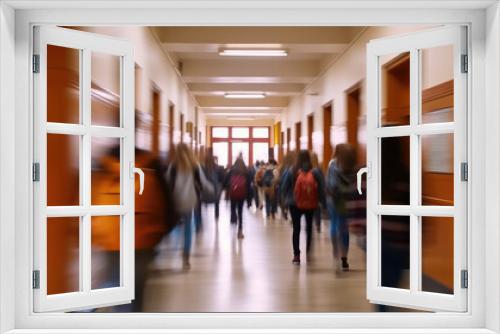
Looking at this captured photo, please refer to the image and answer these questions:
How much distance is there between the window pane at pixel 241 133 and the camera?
22422 mm

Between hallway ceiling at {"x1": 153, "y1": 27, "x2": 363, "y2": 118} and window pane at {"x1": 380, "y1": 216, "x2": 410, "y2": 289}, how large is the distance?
3908 millimetres

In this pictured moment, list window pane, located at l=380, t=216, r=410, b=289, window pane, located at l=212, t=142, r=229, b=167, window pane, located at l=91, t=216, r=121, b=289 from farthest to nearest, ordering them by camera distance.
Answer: window pane, located at l=212, t=142, r=229, b=167
window pane, located at l=380, t=216, r=410, b=289
window pane, located at l=91, t=216, r=121, b=289

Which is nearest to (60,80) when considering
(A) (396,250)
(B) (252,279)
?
(B) (252,279)

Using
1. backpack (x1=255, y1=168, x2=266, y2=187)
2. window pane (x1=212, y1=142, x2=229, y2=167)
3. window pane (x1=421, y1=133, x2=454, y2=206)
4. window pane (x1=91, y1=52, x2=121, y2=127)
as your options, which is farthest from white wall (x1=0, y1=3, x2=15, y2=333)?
window pane (x1=212, y1=142, x2=229, y2=167)

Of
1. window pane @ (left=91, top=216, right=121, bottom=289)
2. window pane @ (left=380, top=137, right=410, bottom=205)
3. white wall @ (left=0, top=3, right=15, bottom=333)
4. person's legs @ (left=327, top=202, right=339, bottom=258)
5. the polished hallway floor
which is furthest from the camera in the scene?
person's legs @ (left=327, top=202, right=339, bottom=258)

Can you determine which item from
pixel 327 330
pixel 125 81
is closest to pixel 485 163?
pixel 327 330

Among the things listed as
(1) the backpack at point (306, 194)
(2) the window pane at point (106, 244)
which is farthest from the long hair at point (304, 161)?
(2) the window pane at point (106, 244)

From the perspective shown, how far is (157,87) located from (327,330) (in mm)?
7583

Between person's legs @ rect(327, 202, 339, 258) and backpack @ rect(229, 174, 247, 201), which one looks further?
backpack @ rect(229, 174, 247, 201)

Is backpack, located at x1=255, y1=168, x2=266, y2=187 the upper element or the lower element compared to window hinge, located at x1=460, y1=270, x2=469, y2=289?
upper

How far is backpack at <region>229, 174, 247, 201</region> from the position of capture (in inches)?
373

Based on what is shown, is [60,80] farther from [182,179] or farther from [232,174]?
[232,174]

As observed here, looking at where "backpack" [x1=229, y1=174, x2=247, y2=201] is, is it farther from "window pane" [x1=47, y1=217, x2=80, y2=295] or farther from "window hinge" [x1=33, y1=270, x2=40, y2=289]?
"window hinge" [x1=33, y1=270, x2=40, y2=289]

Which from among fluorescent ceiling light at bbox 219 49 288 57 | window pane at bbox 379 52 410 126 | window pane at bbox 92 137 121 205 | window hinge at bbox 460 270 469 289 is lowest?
window hinge at bbox 460 270 469 289
